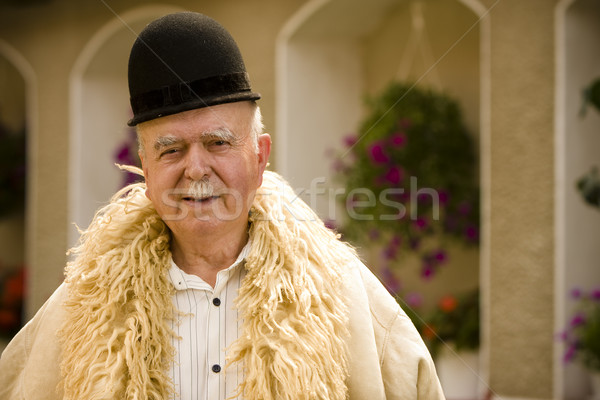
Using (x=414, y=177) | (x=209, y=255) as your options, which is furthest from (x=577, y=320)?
(x=209, y=255)

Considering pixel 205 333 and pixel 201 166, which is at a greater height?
pixel 201 166

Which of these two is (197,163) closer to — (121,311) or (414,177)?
(121,311)

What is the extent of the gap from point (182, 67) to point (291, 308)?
58cm

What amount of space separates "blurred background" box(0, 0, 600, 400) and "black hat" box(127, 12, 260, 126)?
2.32m

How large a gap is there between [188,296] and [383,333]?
0.46 meters

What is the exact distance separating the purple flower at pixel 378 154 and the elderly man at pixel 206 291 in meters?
2.59

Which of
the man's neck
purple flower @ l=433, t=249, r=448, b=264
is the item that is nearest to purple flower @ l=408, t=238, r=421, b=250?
purple flower @ l=433, t=249, r=448, b=264

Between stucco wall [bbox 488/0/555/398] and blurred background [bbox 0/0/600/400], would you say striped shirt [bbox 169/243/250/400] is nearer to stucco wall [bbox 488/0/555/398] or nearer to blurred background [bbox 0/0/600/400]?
blurred background [bbox 0/0/600/400]

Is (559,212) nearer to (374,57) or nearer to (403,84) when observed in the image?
(403,84)

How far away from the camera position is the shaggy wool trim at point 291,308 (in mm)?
1428

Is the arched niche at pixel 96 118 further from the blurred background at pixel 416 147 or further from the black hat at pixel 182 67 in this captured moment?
the black hat at pixel 182 67

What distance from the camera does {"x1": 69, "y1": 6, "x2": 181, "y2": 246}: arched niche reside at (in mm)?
5398

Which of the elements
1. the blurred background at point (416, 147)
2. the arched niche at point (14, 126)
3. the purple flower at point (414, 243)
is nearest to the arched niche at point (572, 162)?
the blurred background at point (416, 147)

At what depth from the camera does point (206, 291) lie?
155cm
